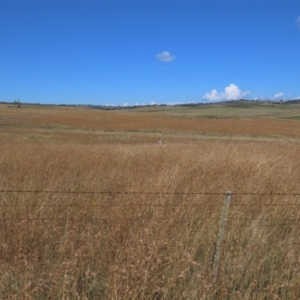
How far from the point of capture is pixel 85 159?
32.3 ft

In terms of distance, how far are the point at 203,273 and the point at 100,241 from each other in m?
1.31

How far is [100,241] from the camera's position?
378 cm

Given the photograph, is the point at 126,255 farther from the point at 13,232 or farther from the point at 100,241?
the point at 13,232

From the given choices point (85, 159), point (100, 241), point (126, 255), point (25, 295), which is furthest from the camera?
point (85, 159)

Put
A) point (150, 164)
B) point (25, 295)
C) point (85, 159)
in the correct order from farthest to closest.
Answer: point (85, 159) → point (150, 164) → point (25, 295)

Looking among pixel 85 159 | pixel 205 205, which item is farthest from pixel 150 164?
pixel 205 205

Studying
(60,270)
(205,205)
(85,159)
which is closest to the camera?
(60,270)

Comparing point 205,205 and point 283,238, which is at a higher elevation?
point 205,205

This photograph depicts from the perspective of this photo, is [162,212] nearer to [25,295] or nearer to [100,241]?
[100,241]

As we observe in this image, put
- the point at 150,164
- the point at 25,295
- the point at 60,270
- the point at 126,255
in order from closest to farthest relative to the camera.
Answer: the point at 25,295, the point at 60,270, the point at 126,255, the point at 150,164

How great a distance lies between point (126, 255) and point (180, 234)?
800mm

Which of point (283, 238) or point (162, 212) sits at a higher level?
point (162, 212)

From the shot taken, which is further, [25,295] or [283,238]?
[283,238]

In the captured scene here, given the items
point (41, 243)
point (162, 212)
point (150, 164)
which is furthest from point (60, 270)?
point (150, 164)
